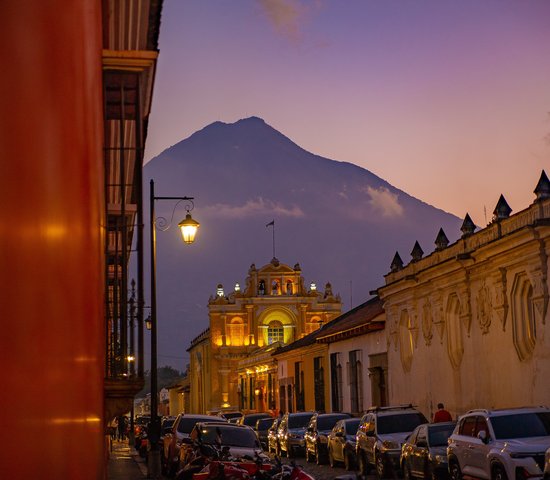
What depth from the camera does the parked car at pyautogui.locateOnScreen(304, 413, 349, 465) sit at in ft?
104

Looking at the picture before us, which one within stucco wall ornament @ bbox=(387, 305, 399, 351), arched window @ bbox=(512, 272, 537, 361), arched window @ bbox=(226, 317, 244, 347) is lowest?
arched window @ bbox=(512, 272, 537, 361)

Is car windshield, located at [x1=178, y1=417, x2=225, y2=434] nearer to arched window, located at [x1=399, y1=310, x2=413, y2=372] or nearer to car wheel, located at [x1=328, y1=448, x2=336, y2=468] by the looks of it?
car wheel, located at [x1=328, y1=448, x2=336, y2=468]

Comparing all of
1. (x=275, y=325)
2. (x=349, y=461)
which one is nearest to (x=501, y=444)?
Answer: (x=349, y=461)

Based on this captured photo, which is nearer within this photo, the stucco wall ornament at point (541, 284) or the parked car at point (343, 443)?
the stucco wall ornament at point (541, 284)

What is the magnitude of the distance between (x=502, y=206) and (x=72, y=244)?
25.0 meters

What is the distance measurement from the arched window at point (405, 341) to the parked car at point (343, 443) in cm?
885

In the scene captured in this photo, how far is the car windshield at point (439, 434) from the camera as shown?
21172 mm

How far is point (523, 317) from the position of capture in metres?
28.3

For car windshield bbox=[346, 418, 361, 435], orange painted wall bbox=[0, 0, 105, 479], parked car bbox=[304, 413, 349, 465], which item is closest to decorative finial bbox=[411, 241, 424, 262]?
parked car bbox=[304, 413, 349, 465]

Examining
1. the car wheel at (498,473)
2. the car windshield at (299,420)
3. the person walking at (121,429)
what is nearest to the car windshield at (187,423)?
the car windshield at (299,420)

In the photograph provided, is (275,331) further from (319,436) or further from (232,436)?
(232,436)

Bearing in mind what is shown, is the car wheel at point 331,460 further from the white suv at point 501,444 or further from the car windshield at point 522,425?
the car windshield at point 522,425

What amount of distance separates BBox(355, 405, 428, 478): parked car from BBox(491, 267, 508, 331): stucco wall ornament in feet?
14.0

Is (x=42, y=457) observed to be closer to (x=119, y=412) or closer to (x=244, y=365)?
(x=119, y=412)
